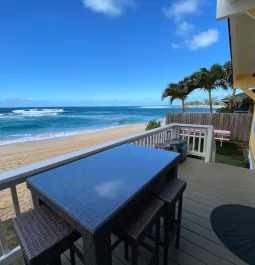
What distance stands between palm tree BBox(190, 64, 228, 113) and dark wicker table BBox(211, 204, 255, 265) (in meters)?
9.05

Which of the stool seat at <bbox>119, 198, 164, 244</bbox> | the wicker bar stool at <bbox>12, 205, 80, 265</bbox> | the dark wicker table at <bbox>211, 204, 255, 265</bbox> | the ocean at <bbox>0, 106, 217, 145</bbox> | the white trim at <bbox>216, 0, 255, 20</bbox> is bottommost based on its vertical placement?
the ocean at <bbox>0, 106, 217, 145</bbox>

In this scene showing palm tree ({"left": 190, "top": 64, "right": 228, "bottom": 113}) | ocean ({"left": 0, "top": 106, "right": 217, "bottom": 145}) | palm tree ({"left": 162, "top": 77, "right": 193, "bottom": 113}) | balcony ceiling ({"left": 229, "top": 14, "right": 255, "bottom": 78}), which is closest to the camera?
balcony ceiling ({"left": 229, "top": 14, "right": 255, "bottom": 78})

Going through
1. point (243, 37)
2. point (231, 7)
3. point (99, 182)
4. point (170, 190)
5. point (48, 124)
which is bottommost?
point (48, 124)

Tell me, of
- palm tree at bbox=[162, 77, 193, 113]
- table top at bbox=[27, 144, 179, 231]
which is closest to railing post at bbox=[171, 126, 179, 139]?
table top at bbox=[27, 144, 179, 231]

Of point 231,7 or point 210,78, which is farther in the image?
point 210,78

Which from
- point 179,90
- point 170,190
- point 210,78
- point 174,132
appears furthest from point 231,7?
point 179,90

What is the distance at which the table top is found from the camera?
0.76 metres

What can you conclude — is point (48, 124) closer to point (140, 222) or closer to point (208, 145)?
point (208, 145)

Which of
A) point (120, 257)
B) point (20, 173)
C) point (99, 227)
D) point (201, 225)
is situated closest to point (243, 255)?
point (201, 225)

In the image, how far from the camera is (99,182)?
3.33 ft

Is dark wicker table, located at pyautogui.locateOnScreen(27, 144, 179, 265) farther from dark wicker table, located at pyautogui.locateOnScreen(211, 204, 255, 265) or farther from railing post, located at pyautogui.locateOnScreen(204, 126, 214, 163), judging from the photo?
railing post, located at pyautogui.locateOnScreen(204, 126, 214, 163)

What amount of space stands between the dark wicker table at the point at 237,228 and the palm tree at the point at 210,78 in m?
9.05

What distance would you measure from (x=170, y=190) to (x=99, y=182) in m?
0.64

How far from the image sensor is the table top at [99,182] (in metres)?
0.76
